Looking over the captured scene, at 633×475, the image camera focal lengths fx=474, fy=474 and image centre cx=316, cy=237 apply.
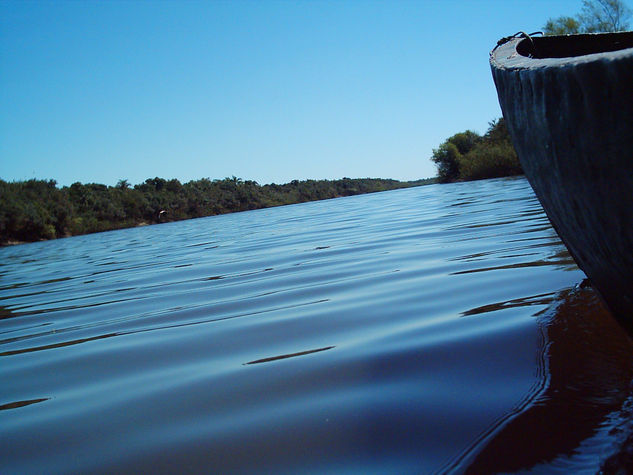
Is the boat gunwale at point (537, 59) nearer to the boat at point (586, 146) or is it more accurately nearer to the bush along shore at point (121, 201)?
the boat at point (586, 146)

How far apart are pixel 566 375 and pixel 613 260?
424 mm

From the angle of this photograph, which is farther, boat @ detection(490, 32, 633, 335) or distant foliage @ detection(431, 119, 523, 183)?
distant foliage @ detection(431, 119, 523, 183)

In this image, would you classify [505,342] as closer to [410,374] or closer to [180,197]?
[410,374]

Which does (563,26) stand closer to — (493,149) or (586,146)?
(493,149)

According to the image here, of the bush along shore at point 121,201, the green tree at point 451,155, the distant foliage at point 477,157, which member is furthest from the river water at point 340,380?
the green tree at point 451,155

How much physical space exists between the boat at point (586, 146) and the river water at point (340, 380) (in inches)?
10.9

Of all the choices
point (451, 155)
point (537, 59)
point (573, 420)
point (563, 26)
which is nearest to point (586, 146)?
point (537, 59)

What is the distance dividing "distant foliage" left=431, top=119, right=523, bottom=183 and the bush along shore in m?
26.9

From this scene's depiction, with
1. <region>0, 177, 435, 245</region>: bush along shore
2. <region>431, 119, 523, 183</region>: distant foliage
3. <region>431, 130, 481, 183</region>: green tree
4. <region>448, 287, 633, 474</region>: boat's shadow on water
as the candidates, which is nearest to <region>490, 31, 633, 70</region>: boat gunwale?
<region>448, 287, 633, 474</region>: boat's shadow on water

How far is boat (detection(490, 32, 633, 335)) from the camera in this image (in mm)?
608

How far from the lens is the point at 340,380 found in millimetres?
1321

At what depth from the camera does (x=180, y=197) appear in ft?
190

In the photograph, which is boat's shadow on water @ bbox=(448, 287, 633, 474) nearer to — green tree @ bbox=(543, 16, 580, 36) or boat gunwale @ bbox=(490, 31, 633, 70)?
boat gunwale @ bbox=(490, 31, 633, 70)

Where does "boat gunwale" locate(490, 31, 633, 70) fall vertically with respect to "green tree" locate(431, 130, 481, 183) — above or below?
below
